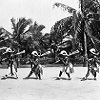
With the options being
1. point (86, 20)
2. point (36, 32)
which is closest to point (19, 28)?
point (36, 32)

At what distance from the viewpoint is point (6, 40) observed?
25.0 m

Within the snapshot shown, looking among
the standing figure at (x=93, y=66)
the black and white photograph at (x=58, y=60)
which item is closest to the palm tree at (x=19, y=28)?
the black and white photograph at (x=58, y=60)

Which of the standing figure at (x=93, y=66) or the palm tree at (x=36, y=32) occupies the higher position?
the palm tree at (x=36, y=32)

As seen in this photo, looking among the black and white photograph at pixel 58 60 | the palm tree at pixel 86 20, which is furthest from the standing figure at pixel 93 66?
the palm tree at pixel 86 20

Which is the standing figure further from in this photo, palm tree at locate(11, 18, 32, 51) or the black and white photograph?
palm tree at locate(11, 18, 32, 51)

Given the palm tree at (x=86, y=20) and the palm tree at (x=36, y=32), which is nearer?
the palm tree at (x=86, y=20)

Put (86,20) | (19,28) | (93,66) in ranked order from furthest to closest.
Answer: (19,28), (86,20), (93,66)

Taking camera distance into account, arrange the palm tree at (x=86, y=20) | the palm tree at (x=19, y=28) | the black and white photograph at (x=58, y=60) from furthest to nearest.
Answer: the palm tree at (x=19, y=28), the palm tree at (x=86, y=20), the black and white photograph at (x=58, y=60)

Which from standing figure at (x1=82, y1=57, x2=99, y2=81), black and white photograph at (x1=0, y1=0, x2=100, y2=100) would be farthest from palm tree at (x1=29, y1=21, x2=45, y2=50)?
standing figure at (x1=82, y1=57, x2=99, y2=81)

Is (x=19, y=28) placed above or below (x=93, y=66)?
above

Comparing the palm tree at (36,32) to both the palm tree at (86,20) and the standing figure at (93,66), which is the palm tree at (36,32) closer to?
the palm tree at (86,20)

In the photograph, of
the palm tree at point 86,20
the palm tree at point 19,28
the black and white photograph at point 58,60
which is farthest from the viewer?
the palm tree at point 19,28

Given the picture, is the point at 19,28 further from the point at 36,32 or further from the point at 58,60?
the point at 58,60

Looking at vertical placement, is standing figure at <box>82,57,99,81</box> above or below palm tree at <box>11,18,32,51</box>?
below
